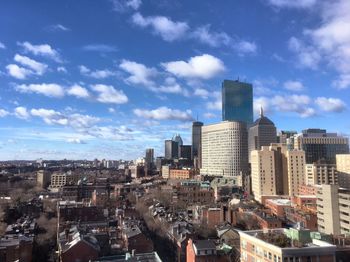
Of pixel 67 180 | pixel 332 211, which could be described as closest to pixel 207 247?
pixel 332 211

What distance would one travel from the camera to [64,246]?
52719 millimetres

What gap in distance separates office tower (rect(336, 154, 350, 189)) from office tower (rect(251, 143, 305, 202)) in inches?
496

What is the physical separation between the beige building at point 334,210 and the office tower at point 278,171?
5046 cm

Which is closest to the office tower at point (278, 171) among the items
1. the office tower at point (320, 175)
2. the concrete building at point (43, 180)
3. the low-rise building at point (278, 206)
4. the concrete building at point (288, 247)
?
the office tower at point (320, 175)

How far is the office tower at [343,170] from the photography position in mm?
120975

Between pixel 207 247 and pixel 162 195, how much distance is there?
70.8m

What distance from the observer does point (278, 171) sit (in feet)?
423

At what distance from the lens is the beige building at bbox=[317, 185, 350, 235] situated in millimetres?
69625

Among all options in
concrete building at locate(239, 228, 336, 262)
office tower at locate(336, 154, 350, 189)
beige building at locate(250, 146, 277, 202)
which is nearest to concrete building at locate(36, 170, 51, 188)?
beige building at locate(250, 146, 277, 202)

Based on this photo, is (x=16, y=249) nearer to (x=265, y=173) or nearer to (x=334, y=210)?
(x=334, y=210)

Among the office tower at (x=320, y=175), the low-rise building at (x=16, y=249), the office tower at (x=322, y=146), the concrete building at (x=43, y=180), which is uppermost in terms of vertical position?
the office tower at (x=322, y=146)

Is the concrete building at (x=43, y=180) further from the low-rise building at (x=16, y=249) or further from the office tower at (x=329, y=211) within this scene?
the office tower at (x=329, y=211)

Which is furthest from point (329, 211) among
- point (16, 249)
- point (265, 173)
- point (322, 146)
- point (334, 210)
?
point (322, 146)

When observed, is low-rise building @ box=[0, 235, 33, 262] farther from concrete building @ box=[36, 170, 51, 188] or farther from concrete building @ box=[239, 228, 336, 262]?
concrete building @ box=[36, 170, 51, 188]
